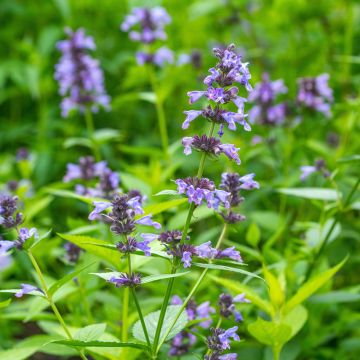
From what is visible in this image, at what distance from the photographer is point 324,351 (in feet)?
10.0

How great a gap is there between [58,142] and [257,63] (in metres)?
2.03

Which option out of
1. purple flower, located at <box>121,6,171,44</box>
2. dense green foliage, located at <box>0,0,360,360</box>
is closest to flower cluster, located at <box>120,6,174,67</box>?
purple flower, located at <box>121,6,171,44</box>

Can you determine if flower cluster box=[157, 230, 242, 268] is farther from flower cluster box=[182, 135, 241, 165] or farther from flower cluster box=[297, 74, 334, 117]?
flower cluster box=[297, 74, 334, 117]

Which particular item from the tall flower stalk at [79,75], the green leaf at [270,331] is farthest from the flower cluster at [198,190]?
the tall flower stalk at [79,75]

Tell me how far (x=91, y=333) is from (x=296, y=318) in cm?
87

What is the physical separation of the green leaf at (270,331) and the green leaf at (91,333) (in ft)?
1.73

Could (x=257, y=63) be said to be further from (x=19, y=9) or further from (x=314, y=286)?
(x=314, y=286)

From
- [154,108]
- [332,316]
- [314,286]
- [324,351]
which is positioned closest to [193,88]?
[154,108]

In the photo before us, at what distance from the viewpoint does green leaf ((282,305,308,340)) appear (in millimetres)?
2568

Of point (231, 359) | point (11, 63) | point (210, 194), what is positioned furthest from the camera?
point (11, 63)

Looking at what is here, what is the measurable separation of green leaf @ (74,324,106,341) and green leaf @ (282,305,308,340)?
77 cm


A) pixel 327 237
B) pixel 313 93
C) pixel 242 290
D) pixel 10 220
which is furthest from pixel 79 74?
pixel 242 290

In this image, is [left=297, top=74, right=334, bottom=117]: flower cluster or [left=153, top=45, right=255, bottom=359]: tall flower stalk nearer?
[left=153, top=45, right=255, bottom=359]: tall flower stalk

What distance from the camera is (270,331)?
2.36 meters
